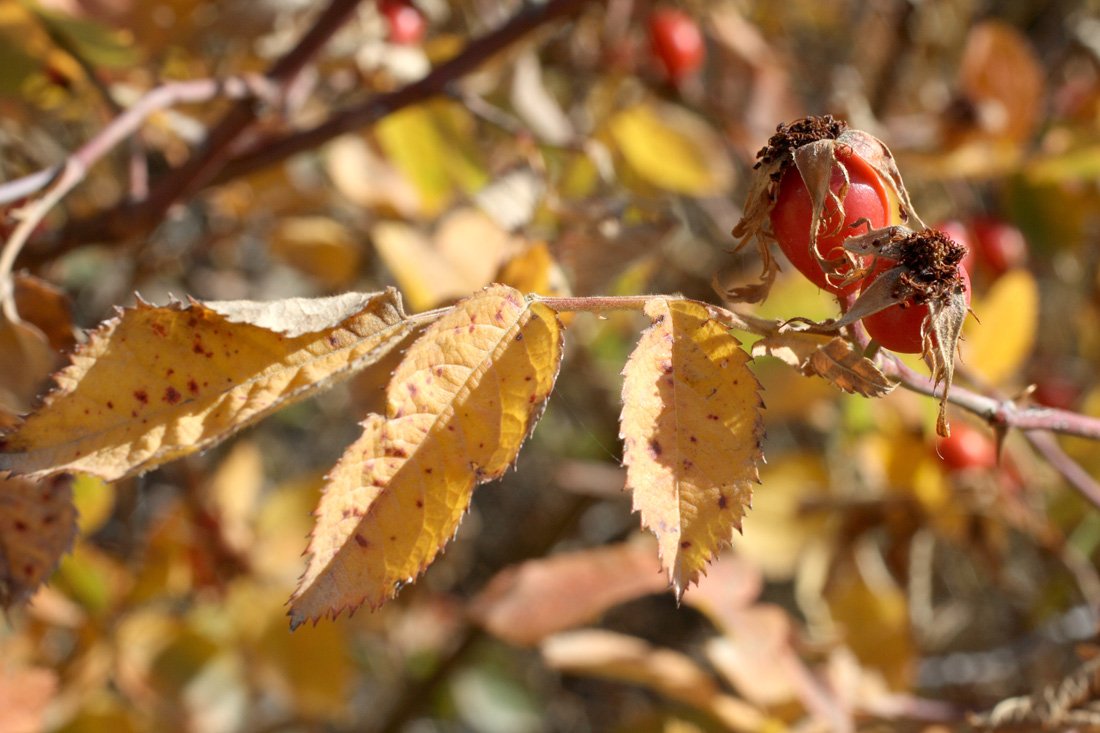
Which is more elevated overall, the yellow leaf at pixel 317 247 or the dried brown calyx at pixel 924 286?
the dried brown calyx at pixel 924 286

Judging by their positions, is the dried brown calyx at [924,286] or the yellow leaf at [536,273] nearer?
the dried brown calyx at [924,286]

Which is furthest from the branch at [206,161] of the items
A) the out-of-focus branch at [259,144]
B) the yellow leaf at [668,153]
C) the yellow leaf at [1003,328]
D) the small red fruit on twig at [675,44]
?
the yellow leaf at [1003,328]

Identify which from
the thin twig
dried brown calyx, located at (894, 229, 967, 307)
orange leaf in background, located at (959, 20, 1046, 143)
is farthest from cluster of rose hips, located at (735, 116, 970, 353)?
orange leaf in background, located at (959, 20, 1046, 143)

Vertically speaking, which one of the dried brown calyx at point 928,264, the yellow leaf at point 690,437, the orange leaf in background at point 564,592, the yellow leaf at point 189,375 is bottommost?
the orange leaf in background at point 564,592

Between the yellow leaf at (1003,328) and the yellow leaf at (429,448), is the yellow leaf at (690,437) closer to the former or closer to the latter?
the yellow leaf at (429,448)

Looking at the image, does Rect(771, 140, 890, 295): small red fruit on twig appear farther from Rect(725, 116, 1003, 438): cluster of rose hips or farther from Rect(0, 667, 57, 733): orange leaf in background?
Rect(0, 667, 57, 733): orange leaf in background

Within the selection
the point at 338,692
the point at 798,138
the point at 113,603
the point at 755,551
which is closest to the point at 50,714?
the point at 113,603
